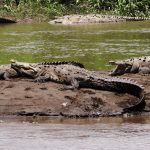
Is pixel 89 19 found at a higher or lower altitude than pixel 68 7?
lower

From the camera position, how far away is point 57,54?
1947 cm

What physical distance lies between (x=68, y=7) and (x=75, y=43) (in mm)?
15873

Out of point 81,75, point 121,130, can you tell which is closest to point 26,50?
point 81,75

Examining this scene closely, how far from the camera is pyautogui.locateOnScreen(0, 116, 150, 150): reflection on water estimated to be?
822 cm

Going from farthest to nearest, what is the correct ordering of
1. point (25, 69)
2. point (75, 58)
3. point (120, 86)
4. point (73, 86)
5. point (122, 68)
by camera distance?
point (75, 58)
point (122, 68)
point (25, 69)
point (73, 86)
point (120, 86)

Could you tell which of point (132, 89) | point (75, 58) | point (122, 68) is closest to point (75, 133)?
point (132, 89)

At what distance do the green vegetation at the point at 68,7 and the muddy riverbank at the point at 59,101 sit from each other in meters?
23.2

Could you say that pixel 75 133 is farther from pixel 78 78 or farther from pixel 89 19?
pixel 89 19

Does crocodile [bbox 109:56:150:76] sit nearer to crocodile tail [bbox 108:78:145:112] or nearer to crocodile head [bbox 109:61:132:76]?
crocodile head [bbox 109:61:132:76]

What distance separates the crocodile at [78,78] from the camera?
11.3m

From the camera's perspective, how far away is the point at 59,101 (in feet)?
35.6

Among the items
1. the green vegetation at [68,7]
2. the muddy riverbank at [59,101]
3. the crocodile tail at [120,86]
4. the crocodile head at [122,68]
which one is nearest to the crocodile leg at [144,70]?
the crocodile head at [122,68]

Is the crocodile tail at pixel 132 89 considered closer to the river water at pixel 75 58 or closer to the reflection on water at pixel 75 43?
the river water at pixel 75 58

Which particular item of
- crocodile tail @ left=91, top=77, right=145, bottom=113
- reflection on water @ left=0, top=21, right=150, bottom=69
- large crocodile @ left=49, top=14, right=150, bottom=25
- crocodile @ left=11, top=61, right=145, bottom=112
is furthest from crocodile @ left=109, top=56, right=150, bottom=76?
large crocodile @ left=49, top=14, right=150, bottom=25
